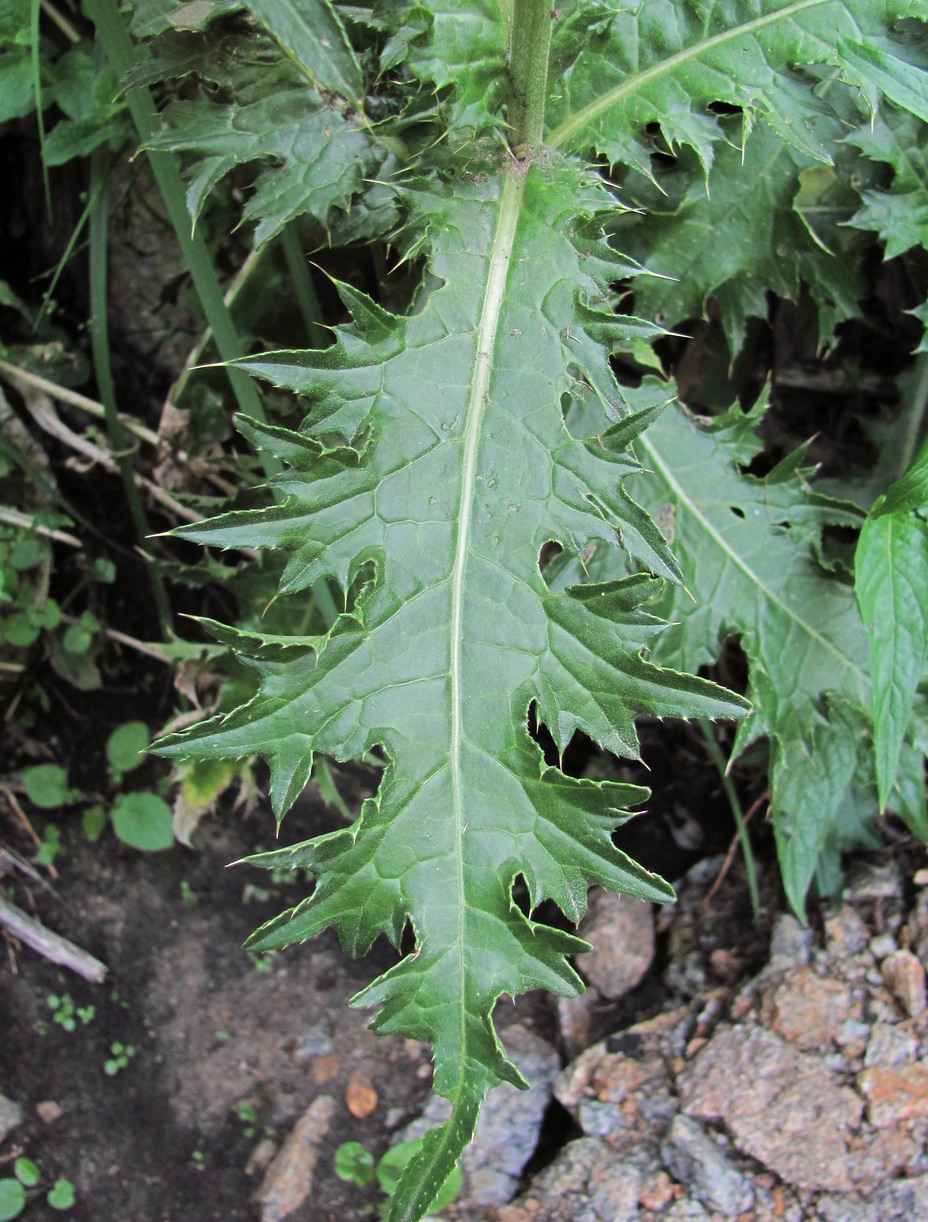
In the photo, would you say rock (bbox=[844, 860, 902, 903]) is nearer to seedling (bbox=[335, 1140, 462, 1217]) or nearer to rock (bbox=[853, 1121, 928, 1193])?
rock (bbox=[853, 1121, 928, 1193])

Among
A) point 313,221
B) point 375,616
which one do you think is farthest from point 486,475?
point 313,221

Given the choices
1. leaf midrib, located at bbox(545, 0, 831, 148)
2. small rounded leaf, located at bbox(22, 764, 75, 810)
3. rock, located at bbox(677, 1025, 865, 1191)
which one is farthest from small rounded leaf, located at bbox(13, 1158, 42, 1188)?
leaf midrib, located at bbox(545, 0, 831, 148)

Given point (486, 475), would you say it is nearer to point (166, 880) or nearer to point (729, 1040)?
point (729, 1040)

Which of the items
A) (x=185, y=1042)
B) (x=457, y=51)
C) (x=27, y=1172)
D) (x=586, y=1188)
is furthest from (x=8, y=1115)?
(x=457, y=51)

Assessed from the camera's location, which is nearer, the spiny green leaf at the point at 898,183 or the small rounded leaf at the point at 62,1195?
the spiny green leaf at the point at 898,183

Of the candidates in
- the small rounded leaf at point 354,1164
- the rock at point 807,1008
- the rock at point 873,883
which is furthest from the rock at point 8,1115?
the rock at point 873,883

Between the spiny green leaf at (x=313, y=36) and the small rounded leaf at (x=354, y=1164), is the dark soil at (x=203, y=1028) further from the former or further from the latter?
the spiny green leaf at (x=313, y=36)

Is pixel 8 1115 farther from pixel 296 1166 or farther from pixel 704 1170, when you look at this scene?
pixel 704 1170
